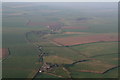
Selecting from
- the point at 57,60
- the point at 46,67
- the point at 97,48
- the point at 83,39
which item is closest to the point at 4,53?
the point at 57,60

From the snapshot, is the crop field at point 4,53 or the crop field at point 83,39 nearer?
the crop field at point 4,53

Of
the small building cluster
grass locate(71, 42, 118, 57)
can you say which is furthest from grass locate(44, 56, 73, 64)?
grass locate(71, 42, 118, 57)

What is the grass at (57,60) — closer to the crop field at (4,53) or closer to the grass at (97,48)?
the grass at (97,48)

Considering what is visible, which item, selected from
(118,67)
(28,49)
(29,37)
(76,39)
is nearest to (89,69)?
(118,67)

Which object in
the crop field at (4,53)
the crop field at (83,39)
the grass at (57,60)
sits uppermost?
the crop field at (83,39)

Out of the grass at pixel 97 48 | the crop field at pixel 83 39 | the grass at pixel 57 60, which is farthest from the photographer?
the crop field at pixel 83 39

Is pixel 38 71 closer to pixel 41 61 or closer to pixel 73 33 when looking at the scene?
pixel 41 61

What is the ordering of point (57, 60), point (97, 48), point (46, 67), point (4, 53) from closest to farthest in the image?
point (46, 67) < point (57, 60) < point (4, 53) < point (97, 48)

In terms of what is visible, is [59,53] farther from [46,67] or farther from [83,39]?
[83,39]

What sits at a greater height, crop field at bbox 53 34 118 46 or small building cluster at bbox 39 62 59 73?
crop field at bbox 53 34 118 46

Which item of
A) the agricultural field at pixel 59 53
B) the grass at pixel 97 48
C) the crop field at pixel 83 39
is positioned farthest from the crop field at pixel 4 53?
the grass at pixel 97 48

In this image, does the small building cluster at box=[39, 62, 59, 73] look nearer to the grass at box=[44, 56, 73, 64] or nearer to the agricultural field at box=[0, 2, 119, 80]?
the agricultural field at box=[0, 2, 119, 80]
